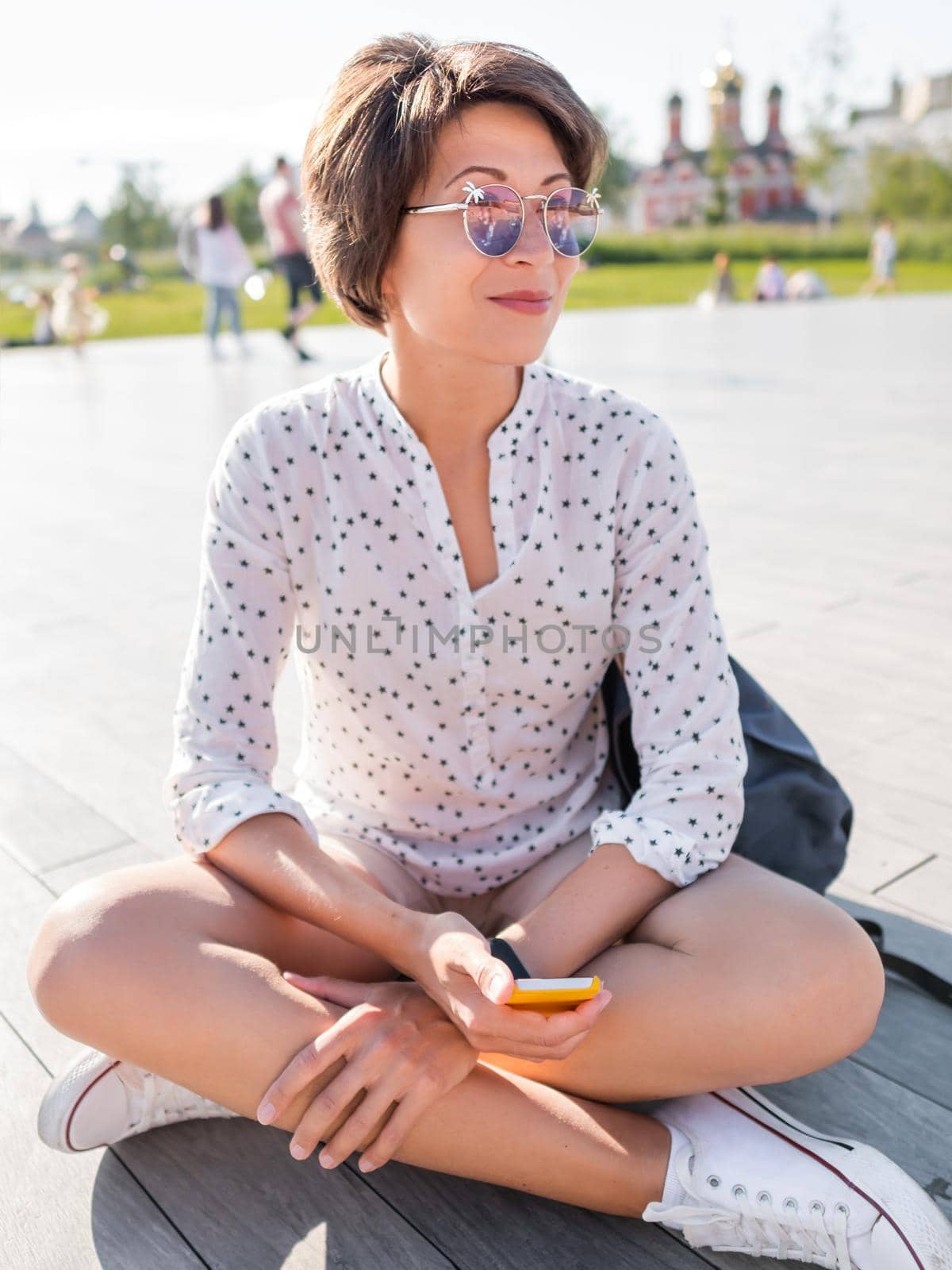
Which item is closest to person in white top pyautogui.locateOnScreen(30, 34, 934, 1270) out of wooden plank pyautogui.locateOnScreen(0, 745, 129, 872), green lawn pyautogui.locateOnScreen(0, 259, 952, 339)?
wooden plank pyautogui.locateOnScreen(0, 745, 129, 872)

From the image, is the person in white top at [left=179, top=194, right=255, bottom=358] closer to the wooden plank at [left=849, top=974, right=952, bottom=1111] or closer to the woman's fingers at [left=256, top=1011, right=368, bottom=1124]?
the wooden plank at [left=849, top=974, right=952, bottom=1111]

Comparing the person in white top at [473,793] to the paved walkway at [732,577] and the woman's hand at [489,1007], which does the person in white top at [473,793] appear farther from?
the paved walkway at [732,577]

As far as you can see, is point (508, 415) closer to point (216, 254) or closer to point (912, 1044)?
point (912, 1044)

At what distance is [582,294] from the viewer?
2891 cm

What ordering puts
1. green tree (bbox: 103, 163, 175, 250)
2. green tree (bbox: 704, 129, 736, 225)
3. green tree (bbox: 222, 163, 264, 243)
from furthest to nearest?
green tree (bbox: 704, 129, 736, 225) → green tree (bbox: 222, 163, 264, 243) → green tree (bbox: 103, 163, 175, 250)

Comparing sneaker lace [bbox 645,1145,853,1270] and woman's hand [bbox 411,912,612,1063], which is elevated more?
woman's hand [bbox 411,912,612,1063]

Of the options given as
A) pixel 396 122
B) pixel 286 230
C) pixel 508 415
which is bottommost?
pixel 508 415

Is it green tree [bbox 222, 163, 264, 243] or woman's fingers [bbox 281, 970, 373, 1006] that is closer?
woman's fingers [bbox 281, 970, 373, 1006]

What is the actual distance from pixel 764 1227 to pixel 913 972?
617 mm

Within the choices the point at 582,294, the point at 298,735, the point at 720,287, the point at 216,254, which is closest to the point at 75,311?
the point at 216,254

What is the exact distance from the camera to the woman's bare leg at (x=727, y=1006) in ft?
4.91

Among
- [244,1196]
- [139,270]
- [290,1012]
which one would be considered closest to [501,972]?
[290,1012]

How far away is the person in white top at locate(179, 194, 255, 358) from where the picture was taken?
13.2 metres

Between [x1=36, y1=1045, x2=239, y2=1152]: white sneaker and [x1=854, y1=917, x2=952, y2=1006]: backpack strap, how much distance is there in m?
1.01
